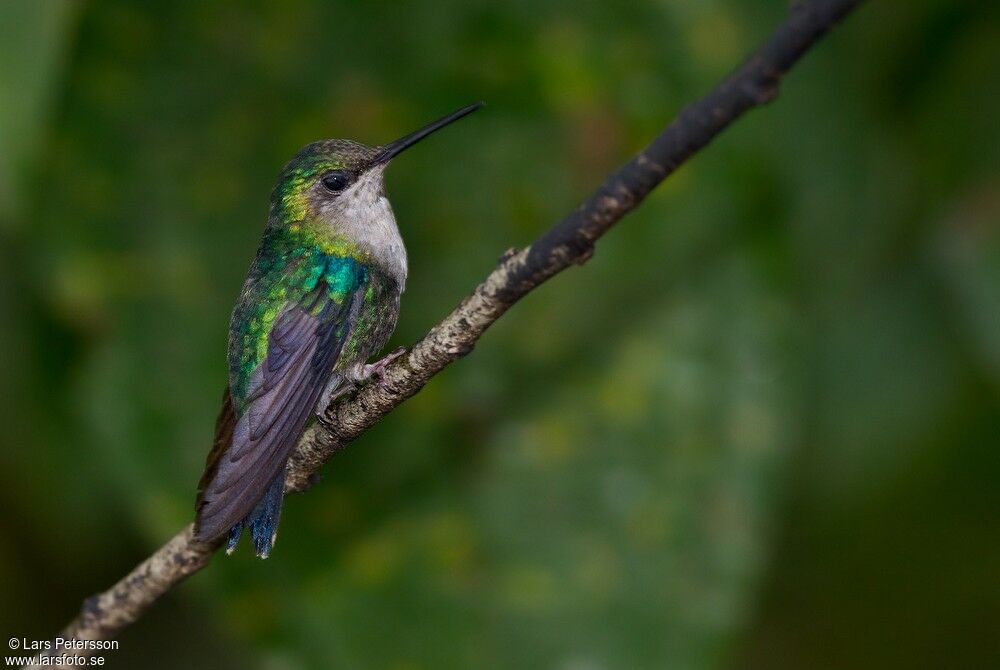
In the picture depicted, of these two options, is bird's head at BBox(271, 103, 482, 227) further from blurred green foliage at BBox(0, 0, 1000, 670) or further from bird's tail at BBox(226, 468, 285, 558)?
bird's tail at BBox(226, 468, 285, 558)

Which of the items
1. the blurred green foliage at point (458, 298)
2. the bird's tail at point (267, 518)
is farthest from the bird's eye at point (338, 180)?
the bird's tail at point (267, 518)

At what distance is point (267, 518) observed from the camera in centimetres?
147

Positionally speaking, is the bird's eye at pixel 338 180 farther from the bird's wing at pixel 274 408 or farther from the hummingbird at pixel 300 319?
the bird's wing at pixel 274 408

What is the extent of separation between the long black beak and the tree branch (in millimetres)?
379

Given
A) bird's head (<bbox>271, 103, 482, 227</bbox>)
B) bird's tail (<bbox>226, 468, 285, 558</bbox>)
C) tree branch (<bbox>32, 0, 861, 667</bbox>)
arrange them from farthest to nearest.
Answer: bird's head (<bbox>271, 103, 482, 227</bbox>), bird's tail (<bbox>226, 468, 285, 558</bbox>), tree branch (<bbox>32, 0, 861, 667</bbox>)

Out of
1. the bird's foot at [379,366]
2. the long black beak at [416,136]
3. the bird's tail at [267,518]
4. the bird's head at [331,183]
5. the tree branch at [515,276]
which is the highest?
the bird's head at [331,183]

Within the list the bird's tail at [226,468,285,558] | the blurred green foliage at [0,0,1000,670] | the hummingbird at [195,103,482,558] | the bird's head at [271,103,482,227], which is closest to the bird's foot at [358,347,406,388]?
the hummingbird at [195,103,482,558]

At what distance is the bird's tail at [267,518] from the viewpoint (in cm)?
146

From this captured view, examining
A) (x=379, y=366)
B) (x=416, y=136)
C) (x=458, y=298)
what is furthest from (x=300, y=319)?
(x=458, y=298)

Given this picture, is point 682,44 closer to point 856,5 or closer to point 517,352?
point 517,352

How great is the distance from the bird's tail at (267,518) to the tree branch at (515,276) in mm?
33

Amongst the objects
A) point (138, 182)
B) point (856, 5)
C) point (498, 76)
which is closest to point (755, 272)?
point (498, 76)

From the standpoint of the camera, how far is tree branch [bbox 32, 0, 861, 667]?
2.88 feet

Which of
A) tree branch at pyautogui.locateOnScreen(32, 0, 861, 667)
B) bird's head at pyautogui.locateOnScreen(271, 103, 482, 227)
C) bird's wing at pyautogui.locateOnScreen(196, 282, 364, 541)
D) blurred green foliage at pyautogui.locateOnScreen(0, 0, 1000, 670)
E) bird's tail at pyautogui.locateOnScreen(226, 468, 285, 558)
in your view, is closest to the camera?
tree branch at pyautogui.locateOnScreen(32, 0, 861, 667)
